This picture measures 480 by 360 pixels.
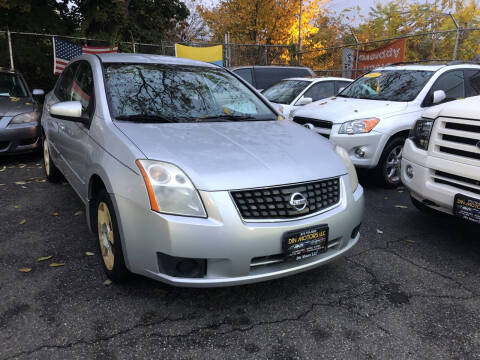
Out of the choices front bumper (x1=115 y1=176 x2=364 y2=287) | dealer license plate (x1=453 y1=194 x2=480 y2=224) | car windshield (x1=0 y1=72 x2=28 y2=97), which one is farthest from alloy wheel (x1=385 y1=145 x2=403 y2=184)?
car windshield (x1=0 y1=72 x2=28 y2=97)

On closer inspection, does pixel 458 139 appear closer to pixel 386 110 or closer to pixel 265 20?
pixel 386 110

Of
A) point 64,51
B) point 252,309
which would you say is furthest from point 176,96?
point 64,51

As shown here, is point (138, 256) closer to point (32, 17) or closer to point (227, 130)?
point (227, 130)

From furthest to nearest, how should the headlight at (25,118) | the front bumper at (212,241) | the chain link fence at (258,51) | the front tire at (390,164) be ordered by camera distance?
the chain link fence at (258,51) < the headlight at (25,118) < the front tire at (390,164) < the front bumper at (212,241)

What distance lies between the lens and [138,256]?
91.2 inches

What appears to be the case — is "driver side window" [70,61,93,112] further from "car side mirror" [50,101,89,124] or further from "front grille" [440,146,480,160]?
"front grille" [440,146,480,160]

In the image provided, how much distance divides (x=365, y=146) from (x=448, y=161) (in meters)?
1.82

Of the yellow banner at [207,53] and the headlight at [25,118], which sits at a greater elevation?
the yellow banner at [207,53]

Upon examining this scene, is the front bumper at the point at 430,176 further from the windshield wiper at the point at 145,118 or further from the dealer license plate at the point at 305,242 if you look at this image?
the windshield wiper at the point at 145,118

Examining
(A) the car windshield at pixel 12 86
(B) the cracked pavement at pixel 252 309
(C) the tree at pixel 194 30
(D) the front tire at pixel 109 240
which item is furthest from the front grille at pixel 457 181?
(C) the tree at pixel 194 30

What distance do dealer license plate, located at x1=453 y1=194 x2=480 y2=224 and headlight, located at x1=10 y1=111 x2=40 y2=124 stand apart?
6.09 m

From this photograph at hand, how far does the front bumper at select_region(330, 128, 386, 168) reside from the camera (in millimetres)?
5062

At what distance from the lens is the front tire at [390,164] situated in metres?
5.21

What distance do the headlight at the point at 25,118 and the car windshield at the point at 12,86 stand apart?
843mm
